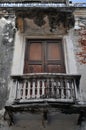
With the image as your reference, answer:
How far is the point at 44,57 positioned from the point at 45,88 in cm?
172

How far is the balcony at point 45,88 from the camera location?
6.19 m

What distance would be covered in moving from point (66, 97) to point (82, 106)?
0.56m

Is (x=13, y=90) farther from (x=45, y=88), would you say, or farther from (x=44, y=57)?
(x=44, y=57)

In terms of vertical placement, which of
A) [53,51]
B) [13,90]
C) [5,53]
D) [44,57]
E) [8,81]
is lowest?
[13,90]

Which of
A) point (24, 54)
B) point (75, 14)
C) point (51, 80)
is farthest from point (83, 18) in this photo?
point (51, 80)

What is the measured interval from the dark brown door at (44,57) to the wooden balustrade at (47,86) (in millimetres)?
958

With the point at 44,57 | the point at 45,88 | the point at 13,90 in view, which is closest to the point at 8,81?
the point at 13,90

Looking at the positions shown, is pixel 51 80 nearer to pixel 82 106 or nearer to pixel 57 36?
pixel 82 106

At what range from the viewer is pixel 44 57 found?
26.1 ft

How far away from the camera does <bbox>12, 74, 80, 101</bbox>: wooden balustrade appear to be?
6289 millimetres

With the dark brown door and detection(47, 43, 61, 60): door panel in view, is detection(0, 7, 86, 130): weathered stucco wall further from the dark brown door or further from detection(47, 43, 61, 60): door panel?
detection(47, 43, 61, 60): door panel

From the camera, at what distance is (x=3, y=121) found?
20.4ft

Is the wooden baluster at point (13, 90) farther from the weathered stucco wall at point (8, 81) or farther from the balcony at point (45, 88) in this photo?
the weathered stucco wall at point (8, 81)

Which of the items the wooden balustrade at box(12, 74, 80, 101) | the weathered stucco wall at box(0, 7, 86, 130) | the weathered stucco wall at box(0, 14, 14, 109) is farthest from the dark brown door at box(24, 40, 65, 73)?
the wooden balustrade at box(12, 74, 80, 101)
